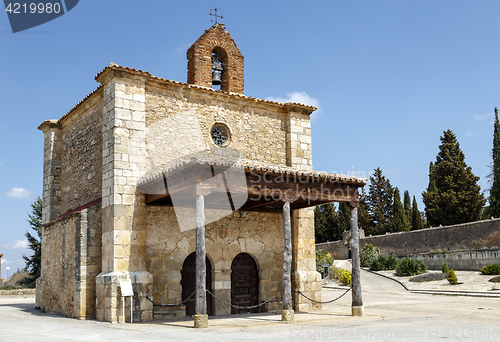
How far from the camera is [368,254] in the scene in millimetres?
33219

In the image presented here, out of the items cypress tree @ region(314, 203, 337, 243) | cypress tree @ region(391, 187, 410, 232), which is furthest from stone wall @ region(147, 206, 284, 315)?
cypress tree @ region(314, 203, 337, 243)

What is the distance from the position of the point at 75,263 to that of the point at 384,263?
2228cm

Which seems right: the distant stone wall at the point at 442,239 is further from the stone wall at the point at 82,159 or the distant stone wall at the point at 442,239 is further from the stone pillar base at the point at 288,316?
the stone wall at the point at 82,159

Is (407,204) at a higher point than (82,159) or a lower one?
higher

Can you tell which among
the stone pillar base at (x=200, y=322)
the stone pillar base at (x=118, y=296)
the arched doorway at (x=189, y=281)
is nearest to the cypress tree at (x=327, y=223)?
the arched doorway at (x=189, y=281)

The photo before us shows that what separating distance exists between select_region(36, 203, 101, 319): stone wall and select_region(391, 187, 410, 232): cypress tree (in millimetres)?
31807

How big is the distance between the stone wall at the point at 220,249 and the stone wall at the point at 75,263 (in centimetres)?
161

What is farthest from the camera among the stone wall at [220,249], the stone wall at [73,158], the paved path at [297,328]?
the stone wall at [73,158]

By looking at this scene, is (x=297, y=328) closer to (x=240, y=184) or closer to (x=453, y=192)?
(x=240, y=184)

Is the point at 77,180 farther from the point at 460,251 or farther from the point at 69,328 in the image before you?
the point at 460,251

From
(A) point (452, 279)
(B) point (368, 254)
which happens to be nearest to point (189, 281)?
(A) point (452, 279)

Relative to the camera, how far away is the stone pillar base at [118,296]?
12141 mm

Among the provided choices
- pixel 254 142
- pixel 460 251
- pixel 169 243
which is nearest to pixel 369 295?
pixel 460 251

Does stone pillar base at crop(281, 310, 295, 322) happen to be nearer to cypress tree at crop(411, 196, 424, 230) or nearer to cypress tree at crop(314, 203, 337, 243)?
cypress tree at crop(411, 196, 424, 230)
